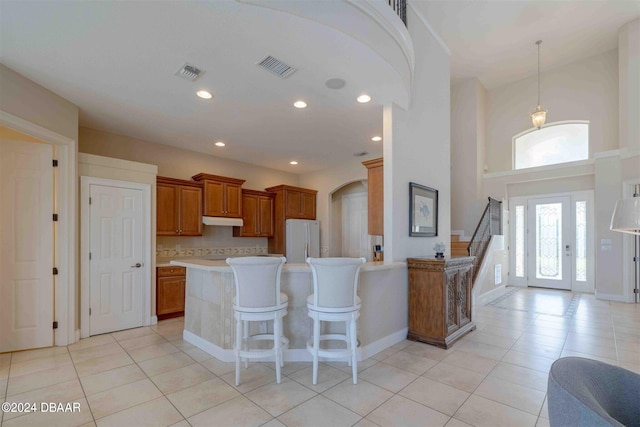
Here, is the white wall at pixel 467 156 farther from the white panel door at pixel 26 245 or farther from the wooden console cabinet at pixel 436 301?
the white panel door at pixel 26 245

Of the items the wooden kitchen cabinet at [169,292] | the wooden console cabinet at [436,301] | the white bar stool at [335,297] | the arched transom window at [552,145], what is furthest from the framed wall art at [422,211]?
the arched transom window at [552,145]

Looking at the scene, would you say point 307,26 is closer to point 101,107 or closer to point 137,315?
point 101,107

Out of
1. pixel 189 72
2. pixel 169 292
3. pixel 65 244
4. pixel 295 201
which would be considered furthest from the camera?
pixel 295 201

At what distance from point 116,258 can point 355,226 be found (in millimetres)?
5210

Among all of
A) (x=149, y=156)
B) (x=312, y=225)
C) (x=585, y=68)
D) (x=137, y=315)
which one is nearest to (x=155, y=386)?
(x=137, y=315)

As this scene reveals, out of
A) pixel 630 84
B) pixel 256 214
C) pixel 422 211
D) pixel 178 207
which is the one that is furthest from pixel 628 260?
pixel 178 207

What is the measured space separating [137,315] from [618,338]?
6.35 meters

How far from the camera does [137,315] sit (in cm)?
438

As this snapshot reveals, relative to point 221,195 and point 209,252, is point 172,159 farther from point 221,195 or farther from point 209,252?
point 209,252

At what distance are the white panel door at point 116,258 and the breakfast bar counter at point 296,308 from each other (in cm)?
121

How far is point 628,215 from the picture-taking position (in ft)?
5.46

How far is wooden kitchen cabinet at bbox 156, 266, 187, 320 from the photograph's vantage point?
4676 mm

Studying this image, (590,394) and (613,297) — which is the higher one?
(590,394)

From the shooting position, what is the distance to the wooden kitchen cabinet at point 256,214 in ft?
21.1
